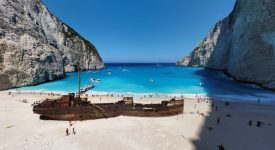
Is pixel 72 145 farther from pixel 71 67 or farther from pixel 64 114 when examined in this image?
pixel 71 67

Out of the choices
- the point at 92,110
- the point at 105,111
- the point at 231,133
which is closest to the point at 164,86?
the point at 105,111

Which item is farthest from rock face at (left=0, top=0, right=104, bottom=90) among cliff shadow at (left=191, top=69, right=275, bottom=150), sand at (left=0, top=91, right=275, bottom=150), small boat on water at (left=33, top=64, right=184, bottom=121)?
cliff shadow at (left=191, top=69, right=275, bottom=150)

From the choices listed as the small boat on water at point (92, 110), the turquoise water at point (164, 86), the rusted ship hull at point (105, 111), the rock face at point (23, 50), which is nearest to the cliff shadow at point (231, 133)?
the rusted ship hull at point (105, 111)

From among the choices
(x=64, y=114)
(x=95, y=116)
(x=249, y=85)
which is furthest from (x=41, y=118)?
(x=249, y=85)

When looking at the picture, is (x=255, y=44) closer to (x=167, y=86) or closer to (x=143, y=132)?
(x=167, y=86)

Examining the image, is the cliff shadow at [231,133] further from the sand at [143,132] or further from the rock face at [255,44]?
the rock face at [255,44]

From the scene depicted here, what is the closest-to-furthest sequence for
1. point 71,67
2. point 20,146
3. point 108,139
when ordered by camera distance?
point 20,146
point 108,139
point 71,67
